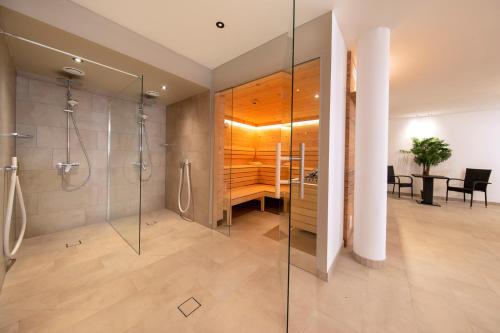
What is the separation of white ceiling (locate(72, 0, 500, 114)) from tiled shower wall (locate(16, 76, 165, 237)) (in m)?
1.28

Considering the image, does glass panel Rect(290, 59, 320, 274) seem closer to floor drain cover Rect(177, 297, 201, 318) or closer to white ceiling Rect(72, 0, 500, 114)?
white ceiling Rect(72, 0, 500, 114)

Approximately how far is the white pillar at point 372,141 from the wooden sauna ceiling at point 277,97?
62 cm

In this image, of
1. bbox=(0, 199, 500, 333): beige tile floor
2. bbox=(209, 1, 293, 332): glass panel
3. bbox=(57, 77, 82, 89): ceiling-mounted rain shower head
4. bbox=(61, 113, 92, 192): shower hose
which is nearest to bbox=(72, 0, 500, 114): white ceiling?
bbox=(209, 1, 293, 332): glass panel

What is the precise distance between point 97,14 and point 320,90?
231 centimetres

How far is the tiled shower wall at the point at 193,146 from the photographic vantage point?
3028mm

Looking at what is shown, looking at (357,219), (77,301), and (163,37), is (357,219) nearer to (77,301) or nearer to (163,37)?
(77,301)

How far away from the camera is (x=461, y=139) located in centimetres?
531

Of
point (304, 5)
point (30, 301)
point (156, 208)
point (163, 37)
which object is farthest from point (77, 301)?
point (304, 5)

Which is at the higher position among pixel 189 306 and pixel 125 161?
pixel 125 161

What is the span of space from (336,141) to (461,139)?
6276mm

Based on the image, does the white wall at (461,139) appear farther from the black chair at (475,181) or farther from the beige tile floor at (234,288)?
the beige tile floor at (234,288)

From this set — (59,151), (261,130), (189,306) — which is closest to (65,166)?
(59,151)

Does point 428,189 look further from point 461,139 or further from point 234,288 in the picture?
point 234,288

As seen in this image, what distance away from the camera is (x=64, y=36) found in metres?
1.69
